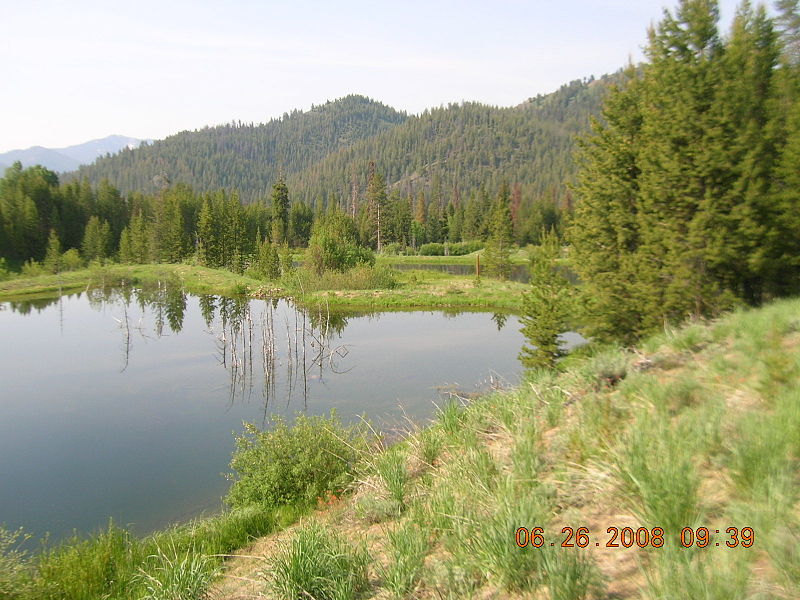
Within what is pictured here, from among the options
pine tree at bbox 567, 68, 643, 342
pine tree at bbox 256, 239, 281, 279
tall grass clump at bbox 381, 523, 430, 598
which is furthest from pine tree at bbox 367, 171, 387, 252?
tall grass clump at bbox 381, 523, 430, 598

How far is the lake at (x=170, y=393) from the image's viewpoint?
11.0 metres

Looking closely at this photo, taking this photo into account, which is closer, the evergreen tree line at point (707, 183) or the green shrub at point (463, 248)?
the evergreen tree line at point (707, 183)

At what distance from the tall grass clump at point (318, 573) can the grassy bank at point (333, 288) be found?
93.1ft

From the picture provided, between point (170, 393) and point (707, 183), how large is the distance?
1771cm

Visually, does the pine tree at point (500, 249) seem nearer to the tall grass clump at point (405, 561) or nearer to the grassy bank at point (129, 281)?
the grassy bank at point (129, 281)

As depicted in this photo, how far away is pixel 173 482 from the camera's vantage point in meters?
11.5

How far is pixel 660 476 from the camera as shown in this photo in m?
3.49

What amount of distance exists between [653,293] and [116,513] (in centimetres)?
1491

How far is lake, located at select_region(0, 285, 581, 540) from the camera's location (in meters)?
11.0

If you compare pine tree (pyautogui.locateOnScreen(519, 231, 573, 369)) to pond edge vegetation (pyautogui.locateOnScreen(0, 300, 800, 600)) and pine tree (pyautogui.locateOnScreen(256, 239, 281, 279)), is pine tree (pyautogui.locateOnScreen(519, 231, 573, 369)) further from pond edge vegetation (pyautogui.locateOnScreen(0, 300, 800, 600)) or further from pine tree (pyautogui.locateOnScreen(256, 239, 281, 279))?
pine tree (pyautogui.locateOnScreen(256, 239, 281, 279))

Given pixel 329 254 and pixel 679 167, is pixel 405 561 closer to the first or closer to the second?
pixel 679 167

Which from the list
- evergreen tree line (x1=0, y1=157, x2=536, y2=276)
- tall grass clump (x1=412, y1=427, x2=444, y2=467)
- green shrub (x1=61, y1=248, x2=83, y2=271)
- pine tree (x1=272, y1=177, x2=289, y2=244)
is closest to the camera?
tall grass clump (x1=412, y1=427, x2=444, y2=467)
